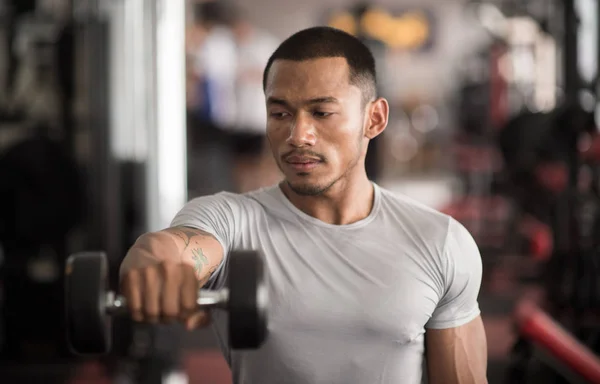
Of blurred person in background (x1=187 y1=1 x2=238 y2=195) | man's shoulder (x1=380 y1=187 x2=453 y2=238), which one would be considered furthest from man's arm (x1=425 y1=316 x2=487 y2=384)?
blurred person in background (x1=187 y1=1 x2=238 y2=195)

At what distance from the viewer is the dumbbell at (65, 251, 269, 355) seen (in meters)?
1.12

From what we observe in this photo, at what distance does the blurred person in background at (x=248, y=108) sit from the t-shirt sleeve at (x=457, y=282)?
16.9 feet

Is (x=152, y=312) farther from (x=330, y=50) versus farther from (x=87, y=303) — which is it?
(x=330, y=50)

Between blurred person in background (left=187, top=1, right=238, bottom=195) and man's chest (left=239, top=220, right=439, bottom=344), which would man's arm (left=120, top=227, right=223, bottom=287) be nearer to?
man's chest (left=239, top=220, right=439, bottom=344)

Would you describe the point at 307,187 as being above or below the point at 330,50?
below

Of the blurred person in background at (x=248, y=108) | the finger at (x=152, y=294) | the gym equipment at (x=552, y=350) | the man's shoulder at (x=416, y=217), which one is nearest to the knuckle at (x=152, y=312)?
the finger at (x=152, y=294)

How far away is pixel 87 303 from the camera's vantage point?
111 cm

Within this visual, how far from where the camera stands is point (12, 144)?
3738mm

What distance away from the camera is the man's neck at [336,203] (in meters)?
1.69

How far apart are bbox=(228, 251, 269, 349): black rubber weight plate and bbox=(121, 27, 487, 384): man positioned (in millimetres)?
322

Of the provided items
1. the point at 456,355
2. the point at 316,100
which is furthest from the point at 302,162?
the point at 456,355

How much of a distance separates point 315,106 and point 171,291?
0.59 metres

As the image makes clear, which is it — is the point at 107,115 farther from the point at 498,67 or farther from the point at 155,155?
the point at 498,67

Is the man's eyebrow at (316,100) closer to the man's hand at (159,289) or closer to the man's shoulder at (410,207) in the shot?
the man's shoulder at (410,207)
